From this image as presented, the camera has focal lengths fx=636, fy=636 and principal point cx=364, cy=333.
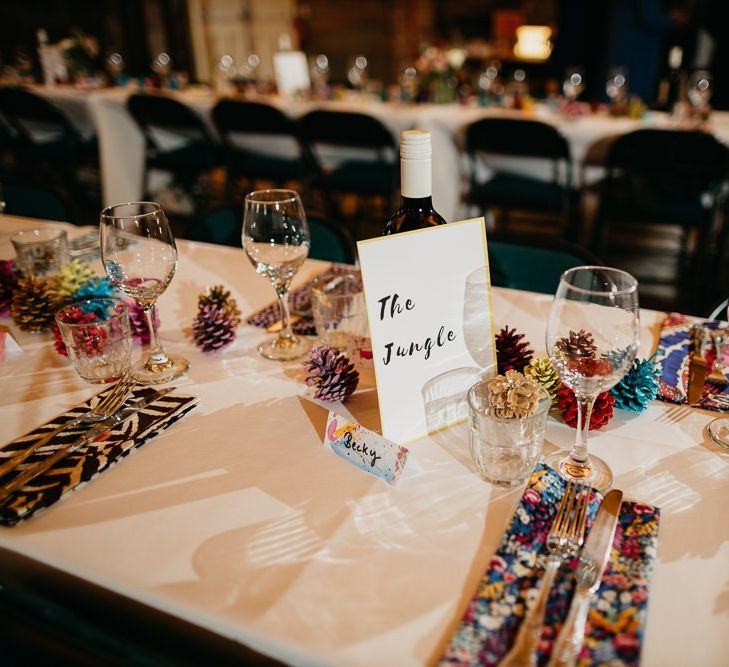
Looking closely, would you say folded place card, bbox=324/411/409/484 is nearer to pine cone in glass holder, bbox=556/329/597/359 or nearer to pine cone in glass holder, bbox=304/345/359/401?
pine cone in glass holder, bbox=304/345/359/401

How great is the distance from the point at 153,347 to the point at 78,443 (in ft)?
0.86

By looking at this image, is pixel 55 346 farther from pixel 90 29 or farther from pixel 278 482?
pixel 90 29

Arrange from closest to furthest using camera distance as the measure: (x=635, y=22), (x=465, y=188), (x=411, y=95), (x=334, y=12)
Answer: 1. (x=465, y=188)
2. (x=411, y=95)
3. (x=635, y=22)
4. (x=334, y=12)

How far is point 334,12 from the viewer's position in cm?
748

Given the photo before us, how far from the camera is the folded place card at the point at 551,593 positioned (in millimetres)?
532

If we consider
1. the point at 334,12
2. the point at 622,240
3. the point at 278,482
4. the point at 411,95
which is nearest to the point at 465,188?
the point at 411,95

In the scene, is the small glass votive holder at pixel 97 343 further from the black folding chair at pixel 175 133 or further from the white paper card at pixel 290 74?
the white paper card at pixel 290 74

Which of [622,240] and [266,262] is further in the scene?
[622,240]

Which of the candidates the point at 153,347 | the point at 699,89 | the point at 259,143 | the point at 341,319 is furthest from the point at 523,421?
the point at 259,143

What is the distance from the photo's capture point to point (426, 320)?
0.82 metres

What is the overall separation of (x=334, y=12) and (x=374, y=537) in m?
7.90

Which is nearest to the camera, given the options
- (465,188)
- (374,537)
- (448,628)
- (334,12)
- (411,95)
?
(448,628)

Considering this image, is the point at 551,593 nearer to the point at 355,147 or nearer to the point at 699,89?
the point at 699,89

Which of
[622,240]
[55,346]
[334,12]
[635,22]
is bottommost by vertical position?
[622,240]
